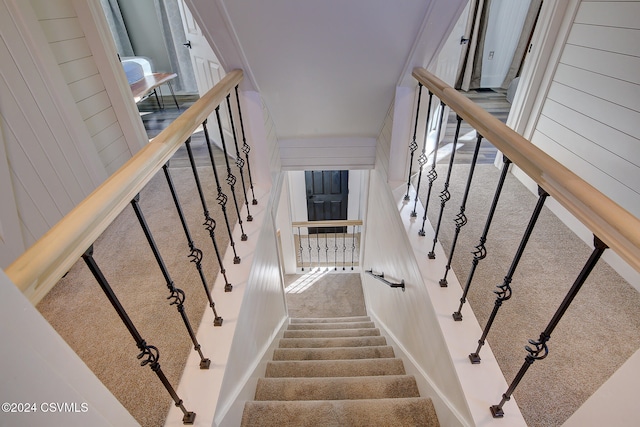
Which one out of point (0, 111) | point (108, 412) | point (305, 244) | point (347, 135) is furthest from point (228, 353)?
point (305, 244)

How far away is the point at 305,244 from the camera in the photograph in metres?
6.75

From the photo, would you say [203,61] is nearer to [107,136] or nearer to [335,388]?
[107,136]

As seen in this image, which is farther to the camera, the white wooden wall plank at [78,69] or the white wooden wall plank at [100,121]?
the white wooden wall plank at [100,121]

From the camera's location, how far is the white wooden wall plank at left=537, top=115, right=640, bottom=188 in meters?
1.74

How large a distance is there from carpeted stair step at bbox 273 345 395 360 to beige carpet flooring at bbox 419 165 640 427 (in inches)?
43.6

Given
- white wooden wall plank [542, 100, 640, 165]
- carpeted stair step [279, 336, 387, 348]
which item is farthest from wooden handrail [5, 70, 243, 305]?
carpeted stair step [279, 336, 387, 348]

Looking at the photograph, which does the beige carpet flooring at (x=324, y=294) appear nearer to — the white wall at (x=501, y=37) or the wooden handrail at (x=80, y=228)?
the wooden handrail at (x=80, y=228)

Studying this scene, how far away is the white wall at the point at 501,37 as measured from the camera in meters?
5.34

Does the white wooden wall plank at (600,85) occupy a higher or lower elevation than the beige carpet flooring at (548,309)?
higher

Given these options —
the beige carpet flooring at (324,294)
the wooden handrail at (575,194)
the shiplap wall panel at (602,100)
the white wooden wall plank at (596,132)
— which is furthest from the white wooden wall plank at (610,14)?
the beige carpet flooring at (324,294)

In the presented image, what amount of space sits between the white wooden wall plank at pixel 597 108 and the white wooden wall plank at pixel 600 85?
25mm

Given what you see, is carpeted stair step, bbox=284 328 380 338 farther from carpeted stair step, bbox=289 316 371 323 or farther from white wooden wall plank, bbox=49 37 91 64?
white wooden wall plank, bbox=49 37 91 64

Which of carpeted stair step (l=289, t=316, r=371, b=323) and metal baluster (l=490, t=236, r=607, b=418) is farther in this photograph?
carpeted stair step (l=289, t=316, r=371, b=323)

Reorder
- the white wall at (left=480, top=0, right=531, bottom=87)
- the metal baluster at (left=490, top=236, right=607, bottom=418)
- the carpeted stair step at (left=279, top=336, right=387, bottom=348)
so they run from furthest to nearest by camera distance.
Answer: the white wall at (left=480, top=0, right=531, bottom=87)
the carpeted stair step at (left=279, top=336, right=387, bottom=348)
the metal baluster at (left=490, top=236, right=607, bottom=418)
